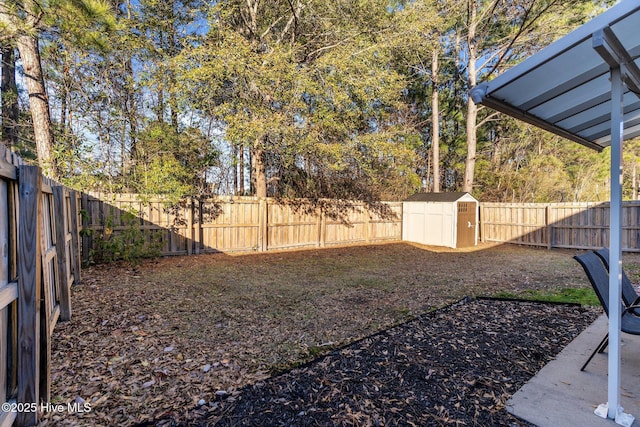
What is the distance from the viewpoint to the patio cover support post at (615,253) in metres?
1.86

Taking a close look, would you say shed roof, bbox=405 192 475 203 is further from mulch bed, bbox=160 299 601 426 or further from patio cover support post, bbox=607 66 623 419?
patio cover support post, bbox=607 66 623 419

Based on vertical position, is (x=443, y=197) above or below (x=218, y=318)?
above

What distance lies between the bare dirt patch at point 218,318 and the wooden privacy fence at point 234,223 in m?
0.77

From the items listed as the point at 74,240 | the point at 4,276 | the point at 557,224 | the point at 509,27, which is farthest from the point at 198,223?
the point at 509,27

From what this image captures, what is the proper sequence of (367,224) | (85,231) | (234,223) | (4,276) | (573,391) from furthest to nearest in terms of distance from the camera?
(367,224)
(234,223)
(85,231)
(573,391)
(4,276)

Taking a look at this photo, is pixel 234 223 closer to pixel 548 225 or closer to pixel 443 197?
pixel 443 197

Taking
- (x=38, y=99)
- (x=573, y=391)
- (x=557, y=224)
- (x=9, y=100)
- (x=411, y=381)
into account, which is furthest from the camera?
(x=557, y=224)

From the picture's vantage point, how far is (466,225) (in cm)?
1143

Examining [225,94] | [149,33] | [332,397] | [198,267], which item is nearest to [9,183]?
[332,397]

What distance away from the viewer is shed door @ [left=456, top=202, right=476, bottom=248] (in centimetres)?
1118

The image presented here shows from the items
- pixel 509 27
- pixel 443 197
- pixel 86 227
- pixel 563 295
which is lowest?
pixel 563 295

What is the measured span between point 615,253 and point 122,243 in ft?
25.0

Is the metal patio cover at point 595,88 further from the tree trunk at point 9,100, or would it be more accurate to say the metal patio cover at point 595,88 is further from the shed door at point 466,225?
the tree trunk at point 9,100

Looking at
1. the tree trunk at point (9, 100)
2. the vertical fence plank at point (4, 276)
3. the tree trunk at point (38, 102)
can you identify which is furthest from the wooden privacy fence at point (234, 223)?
the vertical fence plank at point (4, 276)
